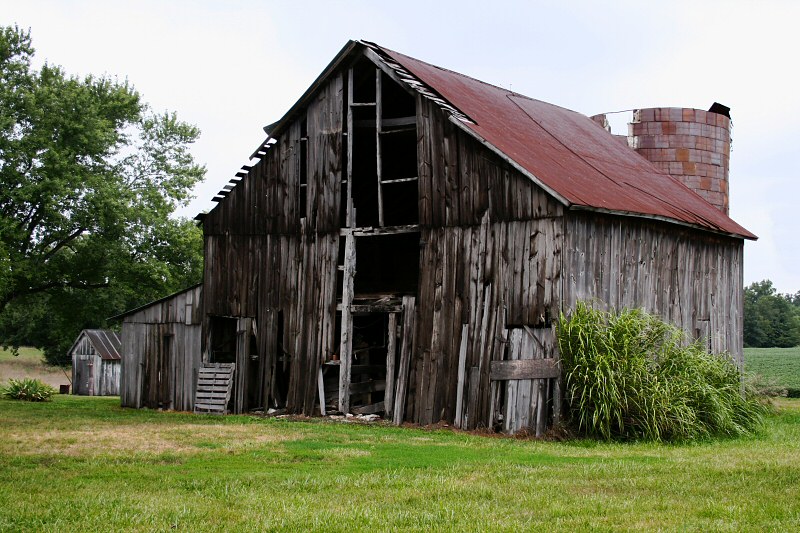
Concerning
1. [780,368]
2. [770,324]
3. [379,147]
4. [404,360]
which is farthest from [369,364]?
[770,324]

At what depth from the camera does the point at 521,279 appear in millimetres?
20391

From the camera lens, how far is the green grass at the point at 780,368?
37.2m

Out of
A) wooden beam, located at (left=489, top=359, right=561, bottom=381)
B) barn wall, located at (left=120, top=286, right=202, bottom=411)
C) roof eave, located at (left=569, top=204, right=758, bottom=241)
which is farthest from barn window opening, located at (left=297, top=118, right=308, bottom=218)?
Result: roof eave, located at (left=569, top=204, right=758, bottom=241)

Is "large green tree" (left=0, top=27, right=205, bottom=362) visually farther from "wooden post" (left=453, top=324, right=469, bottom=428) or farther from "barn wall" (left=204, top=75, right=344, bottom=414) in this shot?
"wooden post" (left=453, top=324, right=469, bottom=428)

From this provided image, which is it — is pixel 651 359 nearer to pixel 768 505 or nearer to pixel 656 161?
pixel 768 505

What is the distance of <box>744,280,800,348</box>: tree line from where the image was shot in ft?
279

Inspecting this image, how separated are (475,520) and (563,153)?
1563cm

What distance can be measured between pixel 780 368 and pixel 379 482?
3911 cm

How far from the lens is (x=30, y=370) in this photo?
5934 centimetres

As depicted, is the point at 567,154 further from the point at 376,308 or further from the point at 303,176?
the point at 303,176

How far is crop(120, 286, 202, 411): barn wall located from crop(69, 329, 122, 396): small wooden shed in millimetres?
19587

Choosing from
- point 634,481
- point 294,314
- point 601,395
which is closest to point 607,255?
point 601,395

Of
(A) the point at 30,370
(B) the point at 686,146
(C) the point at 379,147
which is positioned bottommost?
(A) the point at 30,370

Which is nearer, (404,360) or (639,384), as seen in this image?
(639,384)
